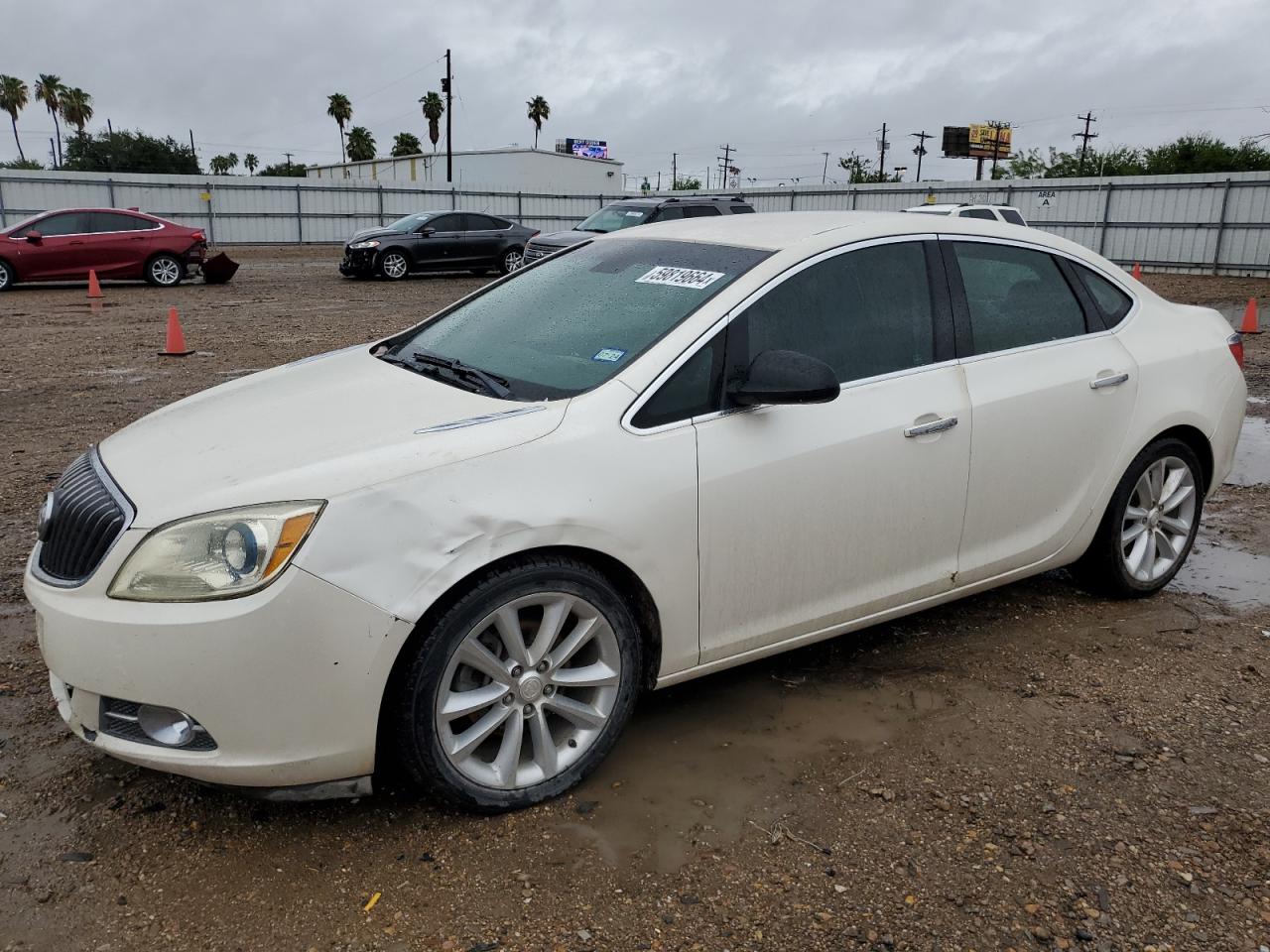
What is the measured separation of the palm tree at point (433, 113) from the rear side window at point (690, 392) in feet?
271

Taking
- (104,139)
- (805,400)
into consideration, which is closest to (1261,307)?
(805,400)

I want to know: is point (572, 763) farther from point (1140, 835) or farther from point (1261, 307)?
point (1261, 307)

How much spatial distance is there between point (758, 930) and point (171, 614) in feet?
5.21

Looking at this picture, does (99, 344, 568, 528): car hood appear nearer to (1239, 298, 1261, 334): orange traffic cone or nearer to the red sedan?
(1239, 298, 1261, 334): orange traffic cone

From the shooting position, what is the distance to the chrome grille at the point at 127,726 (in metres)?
2.62

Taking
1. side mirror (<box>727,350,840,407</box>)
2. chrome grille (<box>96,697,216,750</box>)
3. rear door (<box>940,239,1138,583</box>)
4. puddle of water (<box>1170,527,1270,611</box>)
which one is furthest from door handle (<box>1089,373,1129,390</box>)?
chrome grille (<box>96,697,216,750</box>)

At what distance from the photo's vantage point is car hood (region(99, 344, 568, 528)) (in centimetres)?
268

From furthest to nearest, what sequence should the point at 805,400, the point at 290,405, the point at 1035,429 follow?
the point at 1035,429, the point at 290,405, the point at 805,400

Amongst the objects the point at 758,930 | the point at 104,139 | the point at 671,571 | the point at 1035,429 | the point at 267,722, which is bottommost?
the point at 758,930

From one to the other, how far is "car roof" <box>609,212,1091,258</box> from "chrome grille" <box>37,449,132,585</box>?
2.10m

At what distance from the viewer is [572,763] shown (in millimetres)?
3045

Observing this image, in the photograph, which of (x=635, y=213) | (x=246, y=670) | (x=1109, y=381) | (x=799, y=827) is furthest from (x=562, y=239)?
(x=246, y=670)

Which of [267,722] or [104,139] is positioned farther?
[104,139]

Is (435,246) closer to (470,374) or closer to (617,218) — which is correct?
(617,218)
